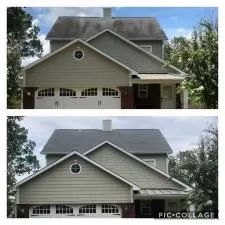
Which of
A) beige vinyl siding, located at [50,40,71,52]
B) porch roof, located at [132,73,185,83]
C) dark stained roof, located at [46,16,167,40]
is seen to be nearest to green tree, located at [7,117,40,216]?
beige vinyl siding, located at [50,40,71,52]

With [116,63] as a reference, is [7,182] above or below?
below

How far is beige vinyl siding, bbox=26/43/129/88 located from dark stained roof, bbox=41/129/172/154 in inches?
18.2

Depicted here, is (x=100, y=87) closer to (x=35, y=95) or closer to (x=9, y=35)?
(x=35, y=95)

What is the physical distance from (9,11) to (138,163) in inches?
75.6

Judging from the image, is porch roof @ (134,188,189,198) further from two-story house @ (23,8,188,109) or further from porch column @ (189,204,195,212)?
two-story house @ (23,8,188,109)

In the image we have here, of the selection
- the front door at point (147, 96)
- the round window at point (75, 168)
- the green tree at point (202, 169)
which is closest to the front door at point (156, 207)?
the green tree at point (202, 169)

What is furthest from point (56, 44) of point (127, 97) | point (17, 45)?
point (127, 97)

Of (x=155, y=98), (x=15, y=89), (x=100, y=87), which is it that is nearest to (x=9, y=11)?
(x=15, y=89)

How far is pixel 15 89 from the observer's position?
600cm

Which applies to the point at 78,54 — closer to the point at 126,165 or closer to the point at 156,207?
the point at 126,165

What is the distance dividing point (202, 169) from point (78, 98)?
4.53 feet

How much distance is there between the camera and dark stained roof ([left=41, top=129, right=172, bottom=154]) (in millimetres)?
5977

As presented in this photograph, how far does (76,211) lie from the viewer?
6027 millimetres

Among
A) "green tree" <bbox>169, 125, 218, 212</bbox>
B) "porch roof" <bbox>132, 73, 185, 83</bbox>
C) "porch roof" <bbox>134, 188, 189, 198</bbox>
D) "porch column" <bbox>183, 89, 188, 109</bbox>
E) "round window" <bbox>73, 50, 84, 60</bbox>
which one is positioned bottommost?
"porch roof" <bbox>134, 188, 189, 198</bbox>
